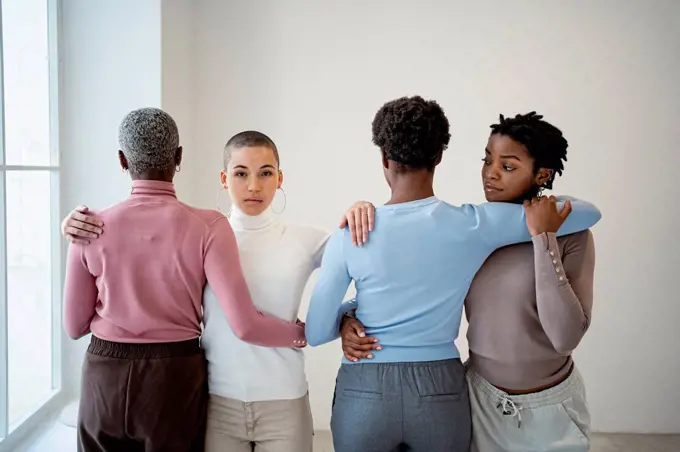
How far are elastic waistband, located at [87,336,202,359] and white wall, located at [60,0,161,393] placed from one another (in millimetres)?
1190

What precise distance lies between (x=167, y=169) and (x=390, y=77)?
195cm

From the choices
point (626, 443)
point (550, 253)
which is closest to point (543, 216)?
point (550, 253)

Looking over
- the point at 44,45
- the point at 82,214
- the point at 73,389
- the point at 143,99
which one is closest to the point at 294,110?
the point at 143,99

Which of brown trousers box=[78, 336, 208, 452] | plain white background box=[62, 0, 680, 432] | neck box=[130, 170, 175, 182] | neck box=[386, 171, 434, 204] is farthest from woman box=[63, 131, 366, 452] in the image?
plain white background box=[62, 0, 680, 432]

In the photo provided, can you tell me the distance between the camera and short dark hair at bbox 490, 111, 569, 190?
5.14 ft

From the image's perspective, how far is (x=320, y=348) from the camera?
341 centimetres

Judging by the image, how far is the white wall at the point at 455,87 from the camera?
3.25 m

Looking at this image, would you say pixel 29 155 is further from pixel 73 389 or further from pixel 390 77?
pixel 390 77

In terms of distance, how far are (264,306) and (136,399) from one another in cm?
37

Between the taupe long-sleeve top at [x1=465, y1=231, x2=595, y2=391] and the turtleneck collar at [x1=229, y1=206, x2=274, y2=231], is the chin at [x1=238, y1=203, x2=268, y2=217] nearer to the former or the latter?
the turtleneck collar at [x1=229, y1=206, x2=274, y2=231]

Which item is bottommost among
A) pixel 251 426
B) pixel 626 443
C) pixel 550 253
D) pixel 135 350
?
pixel 626 443

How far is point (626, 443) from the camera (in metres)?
3.36

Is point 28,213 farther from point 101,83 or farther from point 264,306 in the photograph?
point 264,306

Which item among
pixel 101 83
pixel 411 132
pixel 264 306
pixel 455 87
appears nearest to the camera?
pixel 411 132
